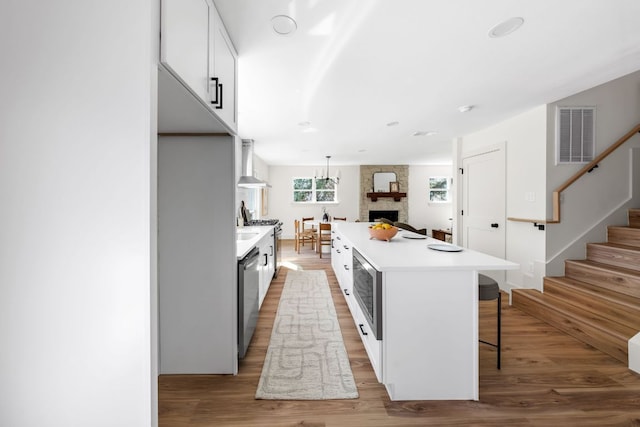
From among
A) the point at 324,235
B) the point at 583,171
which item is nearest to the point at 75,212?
the point at 583,171

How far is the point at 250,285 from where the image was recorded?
2.19 metres

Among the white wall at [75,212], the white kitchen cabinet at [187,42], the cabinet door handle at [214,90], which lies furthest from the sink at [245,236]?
the white wall at [75,212]

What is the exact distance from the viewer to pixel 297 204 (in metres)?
8.75

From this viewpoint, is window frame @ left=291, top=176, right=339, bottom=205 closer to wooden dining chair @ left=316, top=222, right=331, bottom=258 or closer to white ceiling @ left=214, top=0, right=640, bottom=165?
wooden dining chair @ left=316, top=222, right=331, bottom=258

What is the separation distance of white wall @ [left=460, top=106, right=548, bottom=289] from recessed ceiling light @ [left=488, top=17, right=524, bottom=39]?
1.98m

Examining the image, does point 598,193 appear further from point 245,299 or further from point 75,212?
point 75,212

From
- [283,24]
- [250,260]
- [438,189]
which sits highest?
[283,24]

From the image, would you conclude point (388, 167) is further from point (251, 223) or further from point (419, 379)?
point (419, 379)

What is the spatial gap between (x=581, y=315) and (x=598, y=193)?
5.30 feet

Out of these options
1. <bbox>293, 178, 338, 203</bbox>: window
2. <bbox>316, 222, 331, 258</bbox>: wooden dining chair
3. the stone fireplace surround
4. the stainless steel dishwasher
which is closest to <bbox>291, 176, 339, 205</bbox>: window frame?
<bbox>293, 178, 338, 203</bbox>: window

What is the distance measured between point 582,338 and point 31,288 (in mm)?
3610

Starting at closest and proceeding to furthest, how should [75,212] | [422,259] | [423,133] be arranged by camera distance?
[75,212] → [422,259] → [423,133]

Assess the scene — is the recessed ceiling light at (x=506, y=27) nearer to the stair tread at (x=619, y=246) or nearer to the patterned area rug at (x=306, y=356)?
the patterned area rug at (x=306, y=356)

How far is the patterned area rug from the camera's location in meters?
1.71
